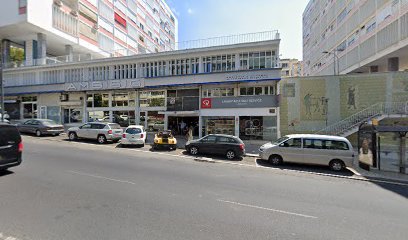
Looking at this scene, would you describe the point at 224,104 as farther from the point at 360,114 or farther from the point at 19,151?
the point at 19,151

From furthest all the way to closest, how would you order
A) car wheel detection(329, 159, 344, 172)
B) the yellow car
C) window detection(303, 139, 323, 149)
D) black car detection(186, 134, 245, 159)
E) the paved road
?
the yellow car, black car detection(186, 134, 245, 159), window detection(303, 139, 323, 149), car wheel detection(329, 159, 344, 172), the paved road

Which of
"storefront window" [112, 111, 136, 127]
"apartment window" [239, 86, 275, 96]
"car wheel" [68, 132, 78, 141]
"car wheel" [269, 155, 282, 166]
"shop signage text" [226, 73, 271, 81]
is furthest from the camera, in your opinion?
"storefront window" [112, 111, 136, 127]

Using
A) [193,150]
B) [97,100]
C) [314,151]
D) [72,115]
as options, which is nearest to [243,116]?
[193,150]

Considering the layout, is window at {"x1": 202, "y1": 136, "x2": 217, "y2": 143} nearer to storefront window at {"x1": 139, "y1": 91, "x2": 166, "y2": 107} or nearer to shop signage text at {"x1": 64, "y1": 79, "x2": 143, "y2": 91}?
storefront window at {"x1": 139, "y1": 91, "x2": 166, "y2": 107}

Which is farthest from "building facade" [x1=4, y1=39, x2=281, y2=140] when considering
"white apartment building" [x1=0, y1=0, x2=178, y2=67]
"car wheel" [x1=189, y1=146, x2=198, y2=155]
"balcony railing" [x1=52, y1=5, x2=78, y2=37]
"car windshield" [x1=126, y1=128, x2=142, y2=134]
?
"balcony railing" [x1=52, y1=5, x2=78, y2=37]

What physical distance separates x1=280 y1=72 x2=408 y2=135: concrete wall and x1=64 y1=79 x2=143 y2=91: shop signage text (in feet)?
44.8

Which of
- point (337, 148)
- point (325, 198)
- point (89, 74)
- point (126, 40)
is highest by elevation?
point (126, 40)

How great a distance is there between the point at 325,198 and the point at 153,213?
489 cm

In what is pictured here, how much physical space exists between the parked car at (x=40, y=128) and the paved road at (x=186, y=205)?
37.3 feet

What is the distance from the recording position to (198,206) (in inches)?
207

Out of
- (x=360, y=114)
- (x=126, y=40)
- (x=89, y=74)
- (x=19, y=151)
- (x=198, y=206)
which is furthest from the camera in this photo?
(x=126, y=40)

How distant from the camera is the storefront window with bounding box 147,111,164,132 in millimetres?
21375

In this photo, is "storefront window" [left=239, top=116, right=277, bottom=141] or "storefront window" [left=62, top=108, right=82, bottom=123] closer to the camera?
"storefront window" [left=239, top=116, right=277, bottom=141]

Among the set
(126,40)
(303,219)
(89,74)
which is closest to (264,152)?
(303,219)
